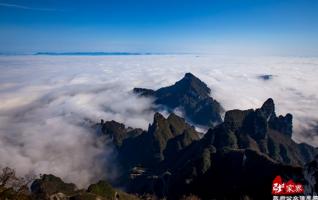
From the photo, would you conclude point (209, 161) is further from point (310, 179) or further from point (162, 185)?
point (310, 179)

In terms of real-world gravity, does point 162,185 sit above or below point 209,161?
below

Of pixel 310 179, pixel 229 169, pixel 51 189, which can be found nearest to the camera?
pixel 310 179

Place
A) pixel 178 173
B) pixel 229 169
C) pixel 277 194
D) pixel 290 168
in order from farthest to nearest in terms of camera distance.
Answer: pixel 178 173 < pixel 229 169 < pixel 290 168 < pixel 277 194

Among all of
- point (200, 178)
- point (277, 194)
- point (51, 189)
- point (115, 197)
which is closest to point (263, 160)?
point (200, 178)

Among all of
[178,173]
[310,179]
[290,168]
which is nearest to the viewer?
[310,179]

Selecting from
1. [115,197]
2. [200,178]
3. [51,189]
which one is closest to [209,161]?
[200,178]

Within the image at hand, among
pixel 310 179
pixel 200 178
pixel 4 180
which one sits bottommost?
pixel 200 178

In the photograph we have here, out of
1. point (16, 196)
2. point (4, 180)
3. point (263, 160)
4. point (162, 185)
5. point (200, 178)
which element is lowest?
point (162, 185)

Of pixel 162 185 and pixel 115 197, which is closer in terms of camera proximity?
pixel 115 197

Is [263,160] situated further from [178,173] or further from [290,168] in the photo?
[178,173]
